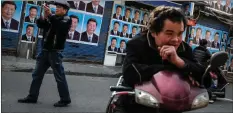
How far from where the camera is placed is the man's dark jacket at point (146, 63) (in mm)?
1937

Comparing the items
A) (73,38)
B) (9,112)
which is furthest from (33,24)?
(9,112)

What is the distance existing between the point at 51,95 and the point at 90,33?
23.5 ft

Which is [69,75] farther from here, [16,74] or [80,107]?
[80,107]

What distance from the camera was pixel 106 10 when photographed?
13.9 meters

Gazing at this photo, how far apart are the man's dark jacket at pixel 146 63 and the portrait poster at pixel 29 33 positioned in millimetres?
10243

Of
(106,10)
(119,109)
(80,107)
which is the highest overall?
(106,10)

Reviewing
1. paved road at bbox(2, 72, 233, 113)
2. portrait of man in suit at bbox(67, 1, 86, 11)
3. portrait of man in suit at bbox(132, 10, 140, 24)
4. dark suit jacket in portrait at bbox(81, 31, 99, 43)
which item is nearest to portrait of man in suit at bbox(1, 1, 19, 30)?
portrait of man in suit at bbox(67, 1, 86, 11)

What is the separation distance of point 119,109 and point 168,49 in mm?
523

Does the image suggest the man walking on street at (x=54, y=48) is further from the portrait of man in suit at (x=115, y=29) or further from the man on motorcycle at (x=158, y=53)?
the portrait of man in suit at (x=115, y=29)

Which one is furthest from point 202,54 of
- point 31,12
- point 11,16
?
point 11,16

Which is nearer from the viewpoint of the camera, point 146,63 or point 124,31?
point 146,63

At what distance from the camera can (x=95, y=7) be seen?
13.5 meters

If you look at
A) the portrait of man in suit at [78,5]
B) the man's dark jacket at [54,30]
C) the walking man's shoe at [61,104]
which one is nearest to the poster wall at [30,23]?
the portrait of man in suit at [78,5]

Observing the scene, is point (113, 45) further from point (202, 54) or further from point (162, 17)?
point (162, 17)
